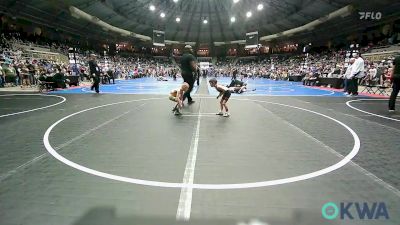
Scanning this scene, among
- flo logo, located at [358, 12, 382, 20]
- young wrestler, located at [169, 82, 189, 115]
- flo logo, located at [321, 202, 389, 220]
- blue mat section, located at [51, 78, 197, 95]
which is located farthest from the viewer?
flo logo, located at [358, 12, 382, 20]

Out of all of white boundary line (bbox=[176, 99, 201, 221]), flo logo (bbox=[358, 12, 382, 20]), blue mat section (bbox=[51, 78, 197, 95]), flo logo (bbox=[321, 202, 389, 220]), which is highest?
flo logo (bbox=[358, 12, 382, 20])

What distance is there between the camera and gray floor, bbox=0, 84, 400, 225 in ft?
9.16

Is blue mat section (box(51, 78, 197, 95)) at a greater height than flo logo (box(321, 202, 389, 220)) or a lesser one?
lesser

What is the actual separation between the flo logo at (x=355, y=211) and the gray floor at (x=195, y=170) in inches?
2.7

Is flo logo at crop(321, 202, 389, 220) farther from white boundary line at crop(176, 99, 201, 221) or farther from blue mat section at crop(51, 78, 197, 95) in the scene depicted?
blue mat section at crop(51, 78, 197, 95)

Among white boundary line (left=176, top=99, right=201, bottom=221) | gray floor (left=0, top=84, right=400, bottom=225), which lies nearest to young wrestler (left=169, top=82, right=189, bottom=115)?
gray floor (left=0, top=84, right=400, bottom=225)

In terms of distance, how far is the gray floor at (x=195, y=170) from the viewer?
9.16 feet

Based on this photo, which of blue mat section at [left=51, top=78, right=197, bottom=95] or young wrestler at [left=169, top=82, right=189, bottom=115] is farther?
blue mat section at [left=51, top=78, right=197, bottom=95]

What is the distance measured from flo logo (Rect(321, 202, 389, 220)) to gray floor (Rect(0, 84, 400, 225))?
0.07 metres

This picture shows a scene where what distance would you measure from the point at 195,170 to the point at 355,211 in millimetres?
1997

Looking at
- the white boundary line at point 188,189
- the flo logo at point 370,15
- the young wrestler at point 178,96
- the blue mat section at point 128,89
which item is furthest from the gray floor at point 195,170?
the flo logo at point 370,15

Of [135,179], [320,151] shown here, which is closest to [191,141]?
[135,179]

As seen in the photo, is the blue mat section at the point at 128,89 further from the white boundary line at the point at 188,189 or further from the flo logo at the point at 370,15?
the flo logo at the point at 370,15

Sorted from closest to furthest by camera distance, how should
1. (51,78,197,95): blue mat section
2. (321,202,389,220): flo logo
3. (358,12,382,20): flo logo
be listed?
(321,202,389,220): flo logo → (51,78,197,95): blue mat section → (358,12,382,20): flo logo
